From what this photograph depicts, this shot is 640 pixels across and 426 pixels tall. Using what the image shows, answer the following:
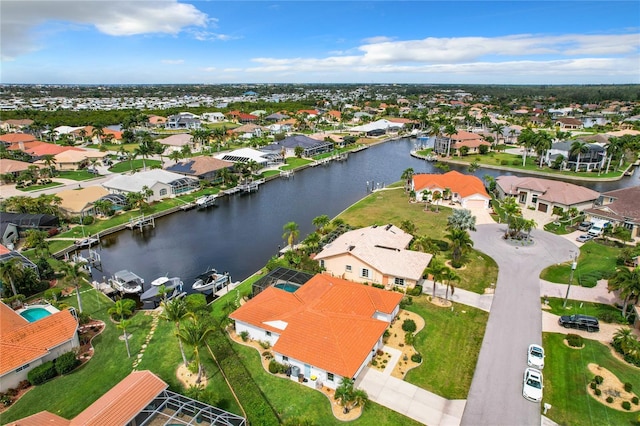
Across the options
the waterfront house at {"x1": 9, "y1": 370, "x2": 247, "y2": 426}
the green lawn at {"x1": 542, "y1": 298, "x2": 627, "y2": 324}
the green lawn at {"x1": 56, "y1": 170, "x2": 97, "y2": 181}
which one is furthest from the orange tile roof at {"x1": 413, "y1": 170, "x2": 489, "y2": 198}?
the green lawn at {"x1": 56, "y1": 170, "x2": 97, "y2": 181}

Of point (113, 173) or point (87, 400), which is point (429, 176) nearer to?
point (87, 400)

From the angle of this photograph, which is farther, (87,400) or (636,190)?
(636,190)

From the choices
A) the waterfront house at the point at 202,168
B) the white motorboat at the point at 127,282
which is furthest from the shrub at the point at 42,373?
the waterfront house at the point at 202,168

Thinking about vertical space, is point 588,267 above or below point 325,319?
below

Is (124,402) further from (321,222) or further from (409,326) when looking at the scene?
(321,222)

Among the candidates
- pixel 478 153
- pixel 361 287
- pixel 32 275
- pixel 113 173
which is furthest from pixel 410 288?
pixel 478 153

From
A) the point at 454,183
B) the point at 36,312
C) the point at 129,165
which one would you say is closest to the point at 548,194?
the point at 454,183

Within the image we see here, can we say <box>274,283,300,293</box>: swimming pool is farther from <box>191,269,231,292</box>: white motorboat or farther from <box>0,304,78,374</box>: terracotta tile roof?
<box>0,304,78,374</box>: terracotta tile roof
